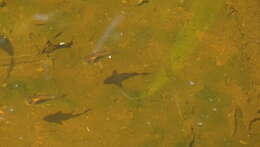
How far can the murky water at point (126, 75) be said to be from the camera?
7.58 feet

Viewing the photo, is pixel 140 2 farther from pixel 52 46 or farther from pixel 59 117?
pixel 59 117

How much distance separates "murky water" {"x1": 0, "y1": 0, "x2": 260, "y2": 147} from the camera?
2.31 meters


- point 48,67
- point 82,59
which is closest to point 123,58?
point 82,59

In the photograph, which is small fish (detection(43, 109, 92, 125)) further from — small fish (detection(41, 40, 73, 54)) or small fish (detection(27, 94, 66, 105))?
small fish (detection(41, 40, 73, 54))

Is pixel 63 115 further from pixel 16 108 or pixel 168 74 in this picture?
pixel 168 74

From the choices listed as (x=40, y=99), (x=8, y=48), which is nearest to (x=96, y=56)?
(x=40, y=99)

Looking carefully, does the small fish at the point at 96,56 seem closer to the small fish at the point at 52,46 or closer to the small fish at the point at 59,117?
the small fish at the point at 52,46

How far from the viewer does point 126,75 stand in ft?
7.70

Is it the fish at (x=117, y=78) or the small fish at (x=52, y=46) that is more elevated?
the small fish at (x=52, y=46)

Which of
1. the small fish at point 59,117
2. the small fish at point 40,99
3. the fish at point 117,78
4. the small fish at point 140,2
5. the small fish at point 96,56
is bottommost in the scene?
the small fish at point 59,117

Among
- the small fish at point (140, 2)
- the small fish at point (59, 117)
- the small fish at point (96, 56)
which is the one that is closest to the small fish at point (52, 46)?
the small fish at point (96, 56)

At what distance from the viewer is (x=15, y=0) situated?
7.91 ft

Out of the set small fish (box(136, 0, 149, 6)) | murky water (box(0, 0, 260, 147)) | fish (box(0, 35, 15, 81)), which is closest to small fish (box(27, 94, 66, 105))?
murky water (box(0, 0, 260, 147))

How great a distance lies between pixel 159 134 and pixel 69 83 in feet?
2.00
